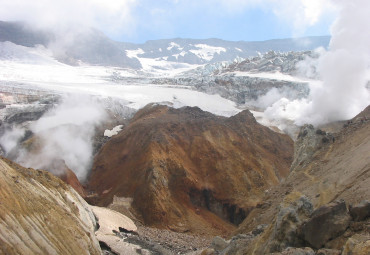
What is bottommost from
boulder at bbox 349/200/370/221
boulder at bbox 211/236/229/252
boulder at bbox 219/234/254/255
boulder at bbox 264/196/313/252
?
boulder at bbox 211/236/229/252

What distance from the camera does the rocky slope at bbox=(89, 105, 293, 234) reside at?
42.8m

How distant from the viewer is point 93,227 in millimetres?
27141

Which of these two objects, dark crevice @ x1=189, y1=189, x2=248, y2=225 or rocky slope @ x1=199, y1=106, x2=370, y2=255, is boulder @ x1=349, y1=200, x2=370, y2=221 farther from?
dark crevice @ x1=189, y1=189, x2=248, y2=225

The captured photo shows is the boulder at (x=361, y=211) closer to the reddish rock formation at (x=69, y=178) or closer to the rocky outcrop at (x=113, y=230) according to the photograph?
the rocky outcrop at (x=113, y=230)

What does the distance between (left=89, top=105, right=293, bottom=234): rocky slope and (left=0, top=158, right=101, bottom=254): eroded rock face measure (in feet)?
57.0

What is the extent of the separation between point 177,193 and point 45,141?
21.4 metres

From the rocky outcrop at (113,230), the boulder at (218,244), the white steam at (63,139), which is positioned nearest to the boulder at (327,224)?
the boulder at (218,244)

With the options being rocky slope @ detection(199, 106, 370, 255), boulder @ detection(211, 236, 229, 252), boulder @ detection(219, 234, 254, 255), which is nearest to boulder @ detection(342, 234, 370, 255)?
rocky slope @ detection(199, 106, 370, 255)

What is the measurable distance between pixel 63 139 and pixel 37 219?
3809cm

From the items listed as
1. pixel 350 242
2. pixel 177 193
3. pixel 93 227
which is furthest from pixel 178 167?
pixel 350 242

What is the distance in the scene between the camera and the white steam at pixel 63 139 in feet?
166

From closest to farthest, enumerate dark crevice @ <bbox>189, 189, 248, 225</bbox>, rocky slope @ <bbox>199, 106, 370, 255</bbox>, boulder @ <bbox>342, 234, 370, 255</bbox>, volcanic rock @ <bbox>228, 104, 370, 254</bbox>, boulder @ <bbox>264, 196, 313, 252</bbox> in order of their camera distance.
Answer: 1. boulder @ <bbox>342, 234, 370, 255</bbox>
2. rocky slope @ <bbox>199, 106, 370, 255</bbox>
3. volcanic rock @ <bbox>228, 104, 370, 254</bbox>
4. boulder @ <bbox>264, 196, 313, 252</bbox>
5. dark crevice @ <bbox>189, 189, 248, 225</bbox>

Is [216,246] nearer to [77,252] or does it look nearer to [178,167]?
[77,252]

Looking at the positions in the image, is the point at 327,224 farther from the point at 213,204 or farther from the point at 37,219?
the point at 213,204
